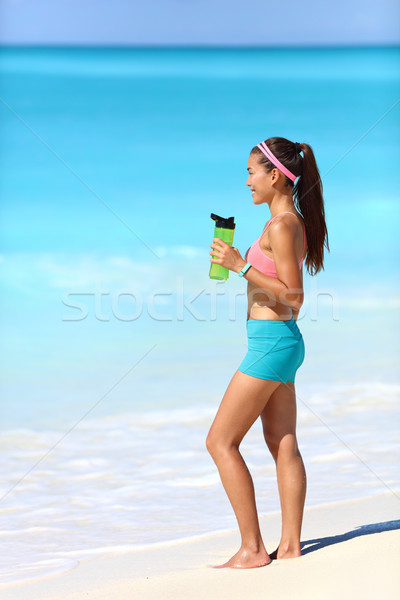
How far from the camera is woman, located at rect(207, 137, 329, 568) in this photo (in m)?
2.41

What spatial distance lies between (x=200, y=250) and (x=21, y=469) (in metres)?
5.30

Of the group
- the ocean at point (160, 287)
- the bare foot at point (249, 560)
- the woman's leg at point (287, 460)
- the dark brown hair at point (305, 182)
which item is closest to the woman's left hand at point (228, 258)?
the dark brown hair at point (305, 182)

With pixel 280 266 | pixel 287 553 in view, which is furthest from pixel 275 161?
pixel 287 553

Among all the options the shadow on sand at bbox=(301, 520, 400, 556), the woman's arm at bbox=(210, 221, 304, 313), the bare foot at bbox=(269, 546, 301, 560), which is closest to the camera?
the woman's arm at bbox=(210, 221, 304, 313)

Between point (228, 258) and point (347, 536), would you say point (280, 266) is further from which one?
point (347, 536)

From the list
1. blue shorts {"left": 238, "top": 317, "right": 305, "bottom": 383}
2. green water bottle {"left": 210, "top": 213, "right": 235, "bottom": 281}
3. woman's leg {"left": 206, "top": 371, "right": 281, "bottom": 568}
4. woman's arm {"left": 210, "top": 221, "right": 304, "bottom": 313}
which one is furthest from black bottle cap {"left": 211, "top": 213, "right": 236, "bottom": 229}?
woman's leg {"left": 206, "top": 371, "right": 281, "bottom": 568}

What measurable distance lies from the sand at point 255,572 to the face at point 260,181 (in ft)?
3.93

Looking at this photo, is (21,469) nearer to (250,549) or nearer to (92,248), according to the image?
(250,549)

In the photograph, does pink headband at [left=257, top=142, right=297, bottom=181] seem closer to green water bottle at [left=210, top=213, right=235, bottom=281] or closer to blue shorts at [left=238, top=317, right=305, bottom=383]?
green water bottle at [left=210, top=213, right=235, bottom=281]

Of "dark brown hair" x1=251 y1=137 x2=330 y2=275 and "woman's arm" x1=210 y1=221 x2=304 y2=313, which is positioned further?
"dark brown hair" x1=251 y1=137 x2=330 y2=275

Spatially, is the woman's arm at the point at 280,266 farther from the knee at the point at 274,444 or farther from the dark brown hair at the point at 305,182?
the knee at the point at 274,444

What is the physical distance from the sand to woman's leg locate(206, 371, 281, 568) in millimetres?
71

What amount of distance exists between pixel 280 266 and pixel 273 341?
0.81 feet

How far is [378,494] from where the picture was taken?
3672 millimetres
